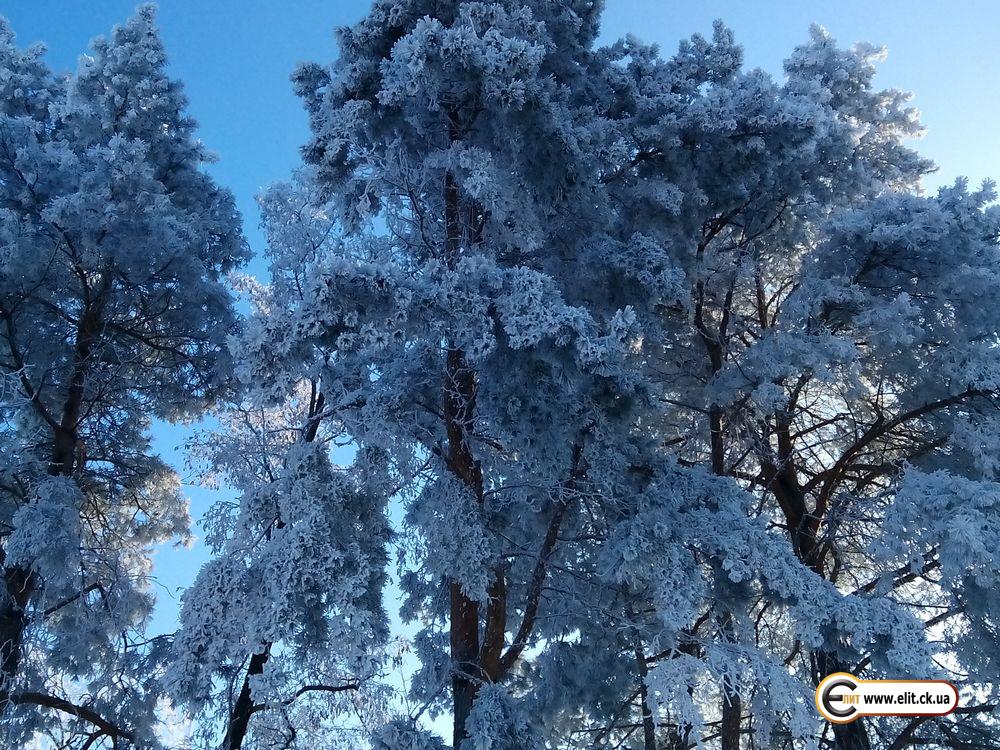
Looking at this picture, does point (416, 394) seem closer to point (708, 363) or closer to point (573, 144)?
point (573, 144)

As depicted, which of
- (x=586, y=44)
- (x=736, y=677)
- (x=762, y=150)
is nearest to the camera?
(x=736, y=677)

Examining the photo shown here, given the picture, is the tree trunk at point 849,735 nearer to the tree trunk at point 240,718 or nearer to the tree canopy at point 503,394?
the tree canopy at point 503,394

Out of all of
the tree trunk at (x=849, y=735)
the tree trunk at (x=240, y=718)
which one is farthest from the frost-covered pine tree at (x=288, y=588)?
the tree trunk at (x=849, y=735)

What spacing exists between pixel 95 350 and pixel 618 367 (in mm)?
6666

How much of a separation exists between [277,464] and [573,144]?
411cm

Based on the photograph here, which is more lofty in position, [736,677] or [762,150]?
[762,150]

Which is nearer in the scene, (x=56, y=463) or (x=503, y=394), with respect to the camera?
(x=503, y=394)

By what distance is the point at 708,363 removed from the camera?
10.9 m

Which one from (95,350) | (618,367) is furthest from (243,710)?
(95,350)

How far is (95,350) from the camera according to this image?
1005 centimetres

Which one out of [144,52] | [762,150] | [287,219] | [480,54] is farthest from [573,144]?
[144,52]

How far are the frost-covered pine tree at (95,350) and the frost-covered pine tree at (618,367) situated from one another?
231 centimetres

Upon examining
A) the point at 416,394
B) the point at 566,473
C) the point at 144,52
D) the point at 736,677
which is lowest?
the point at 736,677

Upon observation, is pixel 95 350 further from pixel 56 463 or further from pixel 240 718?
pixel 240 718
